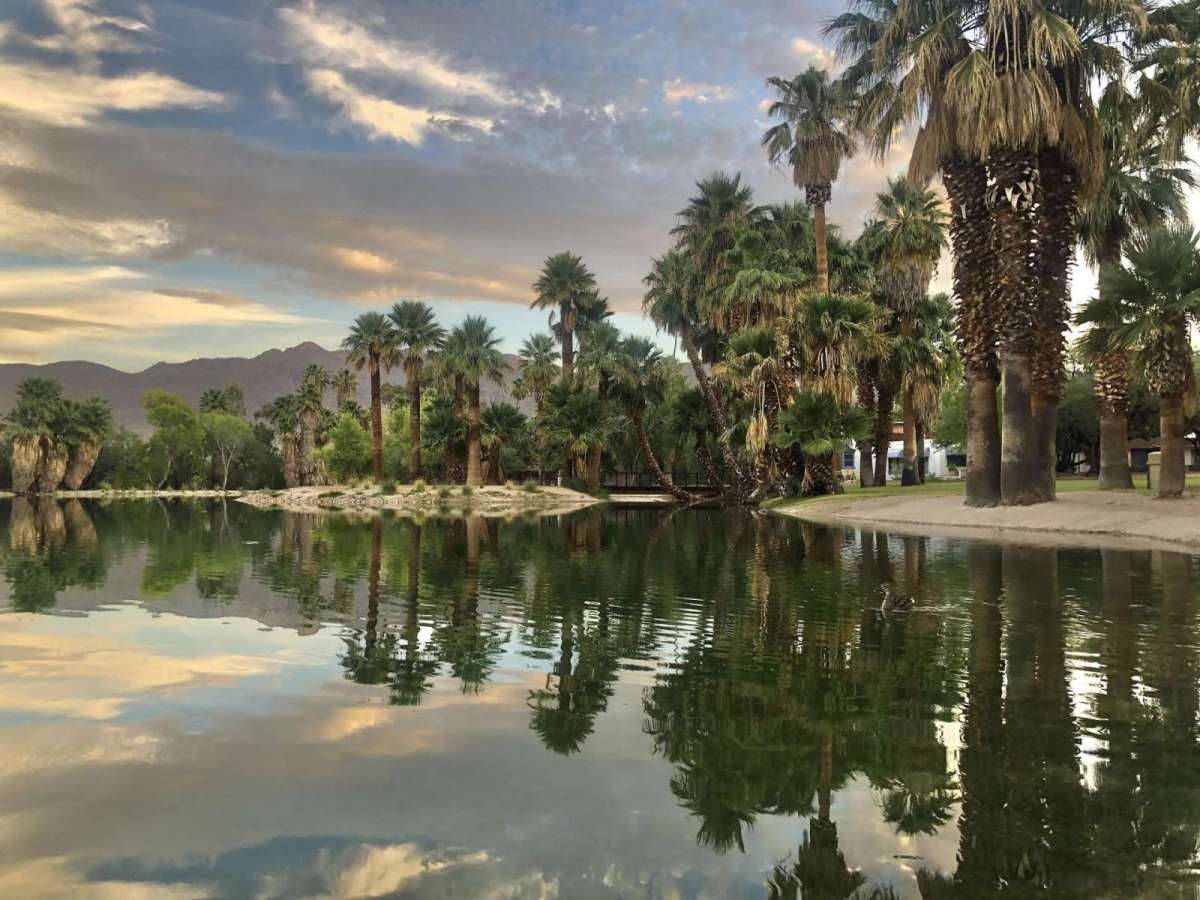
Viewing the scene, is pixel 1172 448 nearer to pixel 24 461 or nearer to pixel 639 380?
pixel 639 380

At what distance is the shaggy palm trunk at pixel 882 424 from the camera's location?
176ft

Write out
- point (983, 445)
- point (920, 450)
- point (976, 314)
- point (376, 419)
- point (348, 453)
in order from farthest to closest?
point (348, 453), point (920, 450), point (376, 419), point (983, 445), point (976, 314)

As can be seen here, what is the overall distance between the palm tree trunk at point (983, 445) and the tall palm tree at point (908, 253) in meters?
18.8

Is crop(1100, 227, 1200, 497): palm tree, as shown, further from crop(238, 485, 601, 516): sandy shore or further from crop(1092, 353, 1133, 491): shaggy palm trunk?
crop(238, 485, 601, 516): sandy shore

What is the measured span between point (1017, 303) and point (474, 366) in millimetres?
44208

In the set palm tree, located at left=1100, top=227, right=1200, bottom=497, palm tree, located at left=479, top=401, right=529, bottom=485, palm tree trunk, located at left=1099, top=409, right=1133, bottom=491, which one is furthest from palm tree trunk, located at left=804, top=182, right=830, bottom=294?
palm tree, located at left=479, top=401, right=529, bottom=485

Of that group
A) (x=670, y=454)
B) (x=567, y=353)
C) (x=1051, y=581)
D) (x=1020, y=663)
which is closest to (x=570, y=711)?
(x=1020, y=663)

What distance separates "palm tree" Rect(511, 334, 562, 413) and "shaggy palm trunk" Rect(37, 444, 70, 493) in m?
83.5

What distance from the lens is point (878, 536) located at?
1141 inches

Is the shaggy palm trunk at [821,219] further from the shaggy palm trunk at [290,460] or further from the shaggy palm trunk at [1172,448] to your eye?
the shaggy palm trunk at [290,460]

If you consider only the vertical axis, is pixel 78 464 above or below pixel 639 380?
below

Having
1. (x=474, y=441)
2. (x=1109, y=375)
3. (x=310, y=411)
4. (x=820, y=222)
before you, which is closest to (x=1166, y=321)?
(x=1109, y=375)

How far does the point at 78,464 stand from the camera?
125188mm

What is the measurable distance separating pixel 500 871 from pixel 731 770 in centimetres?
213
